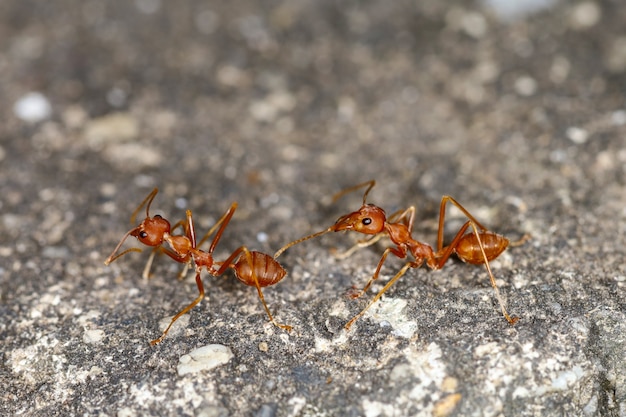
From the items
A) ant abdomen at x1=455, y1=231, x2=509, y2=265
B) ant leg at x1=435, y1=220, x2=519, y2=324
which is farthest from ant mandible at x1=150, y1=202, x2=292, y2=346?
ant abdomen at x1=455, y1=231, x2=509, y2=265

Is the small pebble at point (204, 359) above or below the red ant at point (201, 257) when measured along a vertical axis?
below

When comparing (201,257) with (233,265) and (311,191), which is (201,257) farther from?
(311,191)

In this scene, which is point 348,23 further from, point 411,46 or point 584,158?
point 584,158

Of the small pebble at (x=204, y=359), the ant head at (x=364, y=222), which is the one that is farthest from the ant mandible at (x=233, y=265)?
the ant head at (x=364, y=222)

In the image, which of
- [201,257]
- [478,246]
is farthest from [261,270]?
[478,246]

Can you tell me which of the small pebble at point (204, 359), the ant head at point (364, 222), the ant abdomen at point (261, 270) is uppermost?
the ant head at point (364, 222)

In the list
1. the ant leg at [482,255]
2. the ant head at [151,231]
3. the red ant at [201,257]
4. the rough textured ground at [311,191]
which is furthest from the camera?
the ant head at [151,231]

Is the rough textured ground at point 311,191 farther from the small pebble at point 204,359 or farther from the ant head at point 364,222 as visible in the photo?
the ant head at point 364,222

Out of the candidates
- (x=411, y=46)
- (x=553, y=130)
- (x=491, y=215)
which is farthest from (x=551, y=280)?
(x=411, y=46)

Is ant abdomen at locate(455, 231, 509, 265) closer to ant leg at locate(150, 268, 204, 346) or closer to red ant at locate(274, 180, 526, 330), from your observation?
red ant at locate(274, 180, 526, 330)

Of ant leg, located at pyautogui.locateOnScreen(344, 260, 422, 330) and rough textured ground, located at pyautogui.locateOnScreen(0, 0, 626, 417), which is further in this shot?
ant leg, located at pyautogui.locateOnScreen(344, 260, 422, 330)
